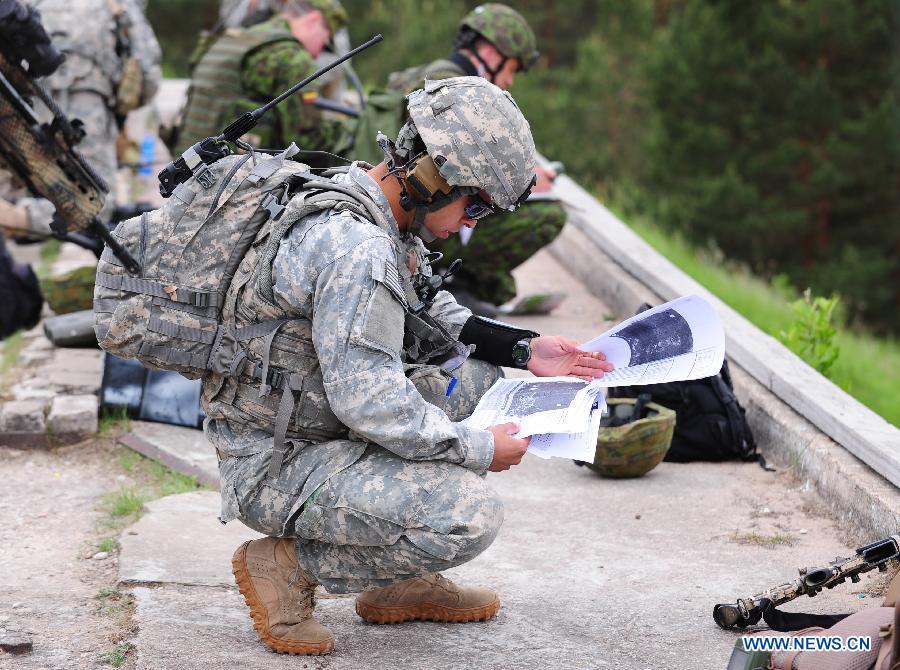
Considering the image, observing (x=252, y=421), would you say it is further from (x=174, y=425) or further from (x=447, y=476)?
(x=174, y=425)

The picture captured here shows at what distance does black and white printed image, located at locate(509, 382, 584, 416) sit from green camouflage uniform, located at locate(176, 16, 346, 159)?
385 cm

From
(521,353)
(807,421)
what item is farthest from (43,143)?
(807,421)

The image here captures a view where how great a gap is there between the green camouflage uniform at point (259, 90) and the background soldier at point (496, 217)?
56 centimetres

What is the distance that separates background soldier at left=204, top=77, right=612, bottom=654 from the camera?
9.85 ft

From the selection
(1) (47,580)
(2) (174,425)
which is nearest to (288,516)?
(1) (47,580)

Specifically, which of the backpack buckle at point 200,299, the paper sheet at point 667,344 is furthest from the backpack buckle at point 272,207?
the paper sheet at point 667,344

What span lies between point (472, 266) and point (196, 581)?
130 inches

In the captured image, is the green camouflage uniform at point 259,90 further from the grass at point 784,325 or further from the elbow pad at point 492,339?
the elbow pad at point 492,339

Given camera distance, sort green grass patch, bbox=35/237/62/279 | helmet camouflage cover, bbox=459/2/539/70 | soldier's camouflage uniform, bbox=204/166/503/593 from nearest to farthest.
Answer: soldier's camouflage uniform, bbox=204/166/503/593 → helmet camouflage cover, bbox=459/2/539/70 → green grass patch, bbox=35/237/62/279

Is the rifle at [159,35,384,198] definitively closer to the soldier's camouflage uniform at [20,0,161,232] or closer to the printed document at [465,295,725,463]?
the printed document at [465,295,725,463]

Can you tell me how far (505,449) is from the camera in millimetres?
3162

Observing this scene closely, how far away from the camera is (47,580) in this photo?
3.78 metres

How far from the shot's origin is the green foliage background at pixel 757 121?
65.4 feet

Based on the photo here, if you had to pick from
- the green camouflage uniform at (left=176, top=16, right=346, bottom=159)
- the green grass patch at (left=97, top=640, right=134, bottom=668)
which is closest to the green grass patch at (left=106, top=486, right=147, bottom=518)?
the green grass patch at (left=97, top=640, right=134, bottom=668)
